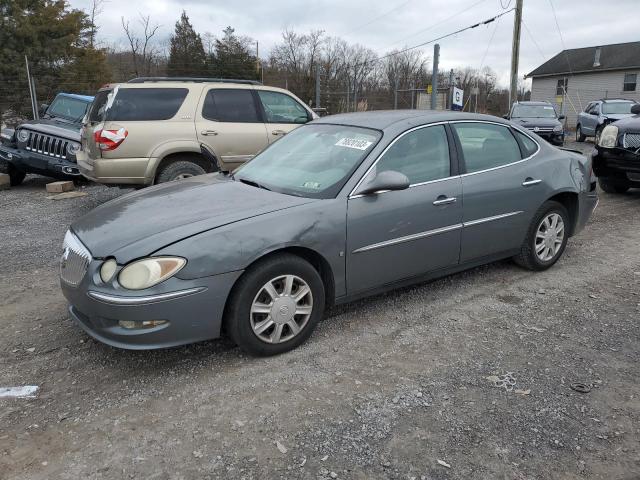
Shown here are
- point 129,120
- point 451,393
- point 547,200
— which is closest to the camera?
point 451,393

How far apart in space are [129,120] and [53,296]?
3351 millimetres

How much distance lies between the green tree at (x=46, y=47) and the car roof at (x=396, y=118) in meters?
16.8

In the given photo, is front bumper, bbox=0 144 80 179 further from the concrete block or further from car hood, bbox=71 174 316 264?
car hood, bbox=71 174 316 264

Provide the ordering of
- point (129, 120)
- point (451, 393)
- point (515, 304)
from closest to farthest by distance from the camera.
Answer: point (451, 393) → point (515, 304) → point (129, 120)

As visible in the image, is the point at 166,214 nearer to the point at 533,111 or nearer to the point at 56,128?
the point at 56,128

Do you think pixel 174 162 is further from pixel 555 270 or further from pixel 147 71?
pixel 147 71

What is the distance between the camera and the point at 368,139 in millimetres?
3965

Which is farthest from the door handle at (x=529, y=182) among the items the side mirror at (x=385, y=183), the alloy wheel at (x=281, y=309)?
the alloy wheel at (x=281, y=309)

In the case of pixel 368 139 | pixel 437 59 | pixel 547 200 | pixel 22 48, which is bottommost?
pixel 547 200

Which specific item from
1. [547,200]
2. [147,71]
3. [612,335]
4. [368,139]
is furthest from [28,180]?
[147,71]

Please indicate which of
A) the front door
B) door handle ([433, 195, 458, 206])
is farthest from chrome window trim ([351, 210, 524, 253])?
door handle ([433, 195, 458, 206])

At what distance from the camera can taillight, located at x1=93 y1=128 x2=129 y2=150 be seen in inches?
273

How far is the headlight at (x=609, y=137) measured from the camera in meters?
8.00

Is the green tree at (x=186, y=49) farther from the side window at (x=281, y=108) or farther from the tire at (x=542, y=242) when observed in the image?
the tire at (x=542, y=242)
